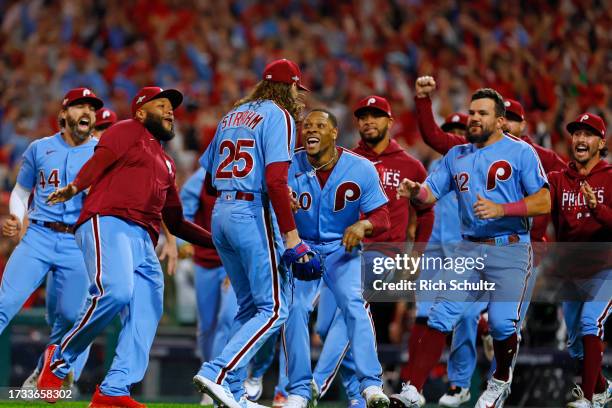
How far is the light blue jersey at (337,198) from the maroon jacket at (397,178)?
1.13 m

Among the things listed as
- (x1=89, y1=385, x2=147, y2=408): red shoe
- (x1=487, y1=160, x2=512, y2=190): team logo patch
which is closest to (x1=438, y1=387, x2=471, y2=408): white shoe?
(x1=487, y1=160, x2=512, y2=190): team logo patch

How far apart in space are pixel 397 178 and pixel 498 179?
1273mm

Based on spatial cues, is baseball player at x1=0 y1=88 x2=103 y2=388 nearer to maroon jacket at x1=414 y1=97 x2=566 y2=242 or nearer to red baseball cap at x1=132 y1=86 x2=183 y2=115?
red baseball cap at x1=132 y1=86 x2=183 y2=115

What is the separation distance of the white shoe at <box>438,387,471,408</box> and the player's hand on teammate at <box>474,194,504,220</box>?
2050mm

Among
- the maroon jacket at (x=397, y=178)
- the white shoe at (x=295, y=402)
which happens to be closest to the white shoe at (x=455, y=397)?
the maroon jacket at (x=397, y=178)

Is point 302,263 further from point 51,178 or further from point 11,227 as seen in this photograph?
point 51,178

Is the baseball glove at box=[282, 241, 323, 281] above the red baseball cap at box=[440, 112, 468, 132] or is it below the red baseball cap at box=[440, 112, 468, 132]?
below

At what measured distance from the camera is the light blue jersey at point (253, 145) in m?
6.20

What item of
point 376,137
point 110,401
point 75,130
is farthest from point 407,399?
point 75,130

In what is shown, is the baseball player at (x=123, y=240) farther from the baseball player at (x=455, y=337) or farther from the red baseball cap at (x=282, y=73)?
the baseball player at (x=455, y=337)

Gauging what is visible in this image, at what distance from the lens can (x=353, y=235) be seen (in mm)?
6523

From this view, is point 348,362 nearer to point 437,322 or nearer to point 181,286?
point 437,322

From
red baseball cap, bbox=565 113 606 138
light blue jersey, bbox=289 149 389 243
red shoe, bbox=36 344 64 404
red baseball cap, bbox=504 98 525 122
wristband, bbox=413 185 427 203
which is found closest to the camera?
red shoe, bbox=36 344 64 404

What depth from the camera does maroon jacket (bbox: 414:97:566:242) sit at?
793cm
